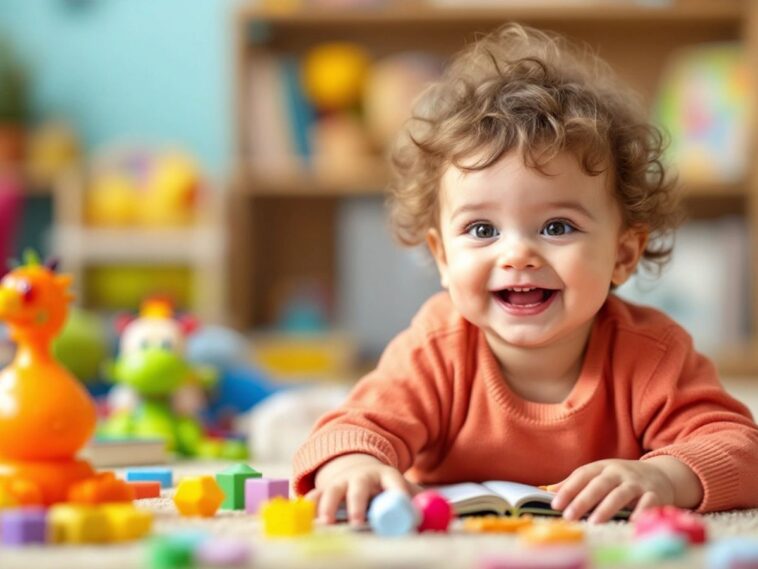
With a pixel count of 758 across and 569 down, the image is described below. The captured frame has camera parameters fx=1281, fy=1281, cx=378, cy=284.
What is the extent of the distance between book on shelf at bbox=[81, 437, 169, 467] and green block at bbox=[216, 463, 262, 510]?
0.44 m

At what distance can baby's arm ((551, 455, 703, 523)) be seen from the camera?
3.02ft

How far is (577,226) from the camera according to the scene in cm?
108

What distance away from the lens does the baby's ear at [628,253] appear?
117 cm

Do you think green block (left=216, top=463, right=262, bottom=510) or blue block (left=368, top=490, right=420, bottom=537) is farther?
green block (left=216, top=463, right=262, bottom=510)

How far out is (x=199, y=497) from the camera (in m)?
0.93

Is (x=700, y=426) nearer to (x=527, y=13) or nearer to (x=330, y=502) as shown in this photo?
(x=330, y=502)

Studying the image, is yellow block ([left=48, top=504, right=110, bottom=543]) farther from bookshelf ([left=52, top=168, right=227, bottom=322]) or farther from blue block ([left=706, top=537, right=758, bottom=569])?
bookshelf ([left=52, top=168, right=227, bottom=322])

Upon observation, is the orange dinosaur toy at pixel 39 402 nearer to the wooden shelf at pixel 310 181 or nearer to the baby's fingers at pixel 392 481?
the baby's fingers at pixel 392 481

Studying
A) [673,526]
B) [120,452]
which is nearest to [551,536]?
[673,526]

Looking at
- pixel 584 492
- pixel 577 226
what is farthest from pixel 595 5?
pixel 584 492

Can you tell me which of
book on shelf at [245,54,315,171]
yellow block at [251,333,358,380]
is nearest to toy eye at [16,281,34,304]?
yellow block at [251,333,358,380]

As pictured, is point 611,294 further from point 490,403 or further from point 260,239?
point 260,239

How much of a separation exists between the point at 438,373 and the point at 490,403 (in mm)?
53

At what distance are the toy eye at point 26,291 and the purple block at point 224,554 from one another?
0.96 feet
